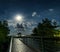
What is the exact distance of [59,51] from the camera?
13.9 m

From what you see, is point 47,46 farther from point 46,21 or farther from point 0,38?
point 46,21

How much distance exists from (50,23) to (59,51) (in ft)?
463

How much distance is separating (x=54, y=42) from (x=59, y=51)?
13.0ft

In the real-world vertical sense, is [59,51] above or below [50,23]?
below

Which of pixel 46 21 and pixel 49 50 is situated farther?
pixel 46 21

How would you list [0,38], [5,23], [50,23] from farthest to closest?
[50,23] < [5,23] < [0,38]

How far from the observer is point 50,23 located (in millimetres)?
154250

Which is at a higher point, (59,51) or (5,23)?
(5,23)

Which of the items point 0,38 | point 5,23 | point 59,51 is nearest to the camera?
point 59,51

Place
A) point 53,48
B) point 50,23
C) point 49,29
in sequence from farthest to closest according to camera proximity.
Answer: point 50,23 < point 49,29 < point 53,48

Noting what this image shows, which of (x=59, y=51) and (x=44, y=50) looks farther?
Answer: (x=59, y=51)

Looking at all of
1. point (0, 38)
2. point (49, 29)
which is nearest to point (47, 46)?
point (0, 38)

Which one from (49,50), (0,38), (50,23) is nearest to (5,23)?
(0,38)

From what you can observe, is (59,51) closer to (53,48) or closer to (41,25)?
(53,48)
